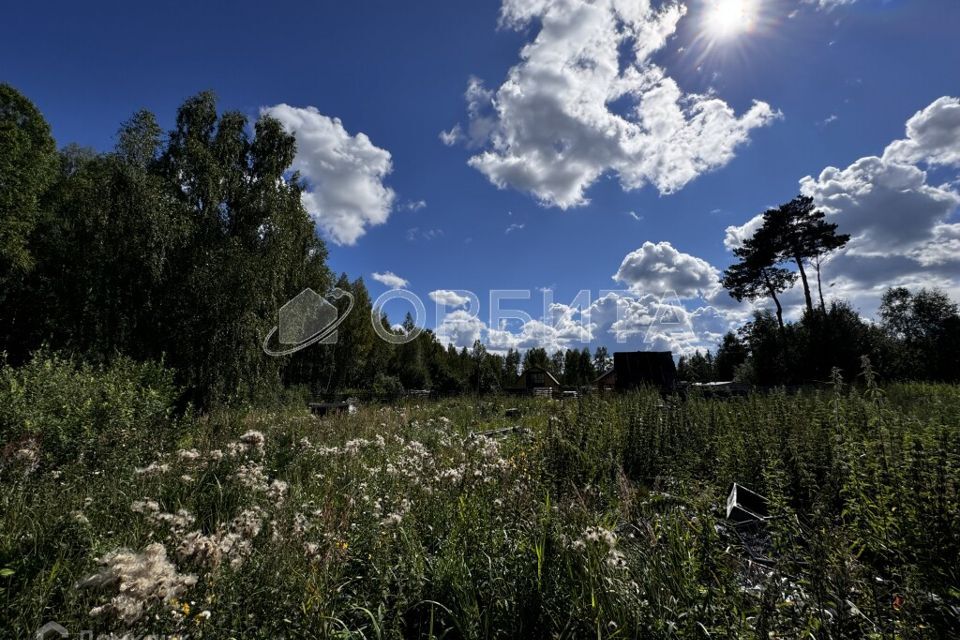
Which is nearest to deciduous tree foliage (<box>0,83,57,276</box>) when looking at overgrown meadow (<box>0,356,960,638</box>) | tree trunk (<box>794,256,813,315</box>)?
overgrown meadow (<box>0,356,960,638</box>)

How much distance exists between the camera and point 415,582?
2.34m

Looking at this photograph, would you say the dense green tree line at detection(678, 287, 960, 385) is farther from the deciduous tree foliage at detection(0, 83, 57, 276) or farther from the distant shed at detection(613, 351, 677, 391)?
the deciduous tree foliage at detection(0, 83, 57, 276)

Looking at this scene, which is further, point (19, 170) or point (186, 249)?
point (19, 170)

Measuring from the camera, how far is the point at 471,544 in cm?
277

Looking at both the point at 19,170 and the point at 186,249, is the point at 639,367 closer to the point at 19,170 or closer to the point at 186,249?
the point at 186,249

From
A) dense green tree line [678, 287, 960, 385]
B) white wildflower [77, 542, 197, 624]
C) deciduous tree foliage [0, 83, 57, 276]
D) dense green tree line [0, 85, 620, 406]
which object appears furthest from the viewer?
dense green tree line [678, 287, 960, 385]

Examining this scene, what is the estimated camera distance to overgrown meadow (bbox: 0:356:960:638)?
1794mm

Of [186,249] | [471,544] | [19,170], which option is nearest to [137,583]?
[471,544]

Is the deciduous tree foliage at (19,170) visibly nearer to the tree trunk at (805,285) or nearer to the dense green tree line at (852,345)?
the dense green tree line at (852,345)

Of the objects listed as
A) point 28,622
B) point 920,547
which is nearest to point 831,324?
point 920,547

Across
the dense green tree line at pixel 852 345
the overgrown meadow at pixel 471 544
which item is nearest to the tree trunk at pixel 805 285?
the dense green tree line at pixel 852 345

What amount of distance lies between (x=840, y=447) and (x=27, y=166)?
2991cm

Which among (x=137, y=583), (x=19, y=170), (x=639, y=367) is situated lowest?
(x=137, y=583)

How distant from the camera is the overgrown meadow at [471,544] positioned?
1794 millimetres
